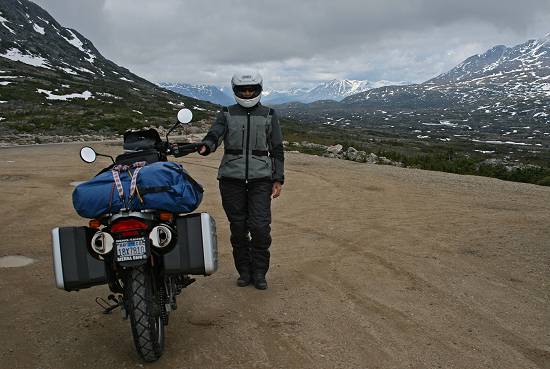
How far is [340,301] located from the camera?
5383mm

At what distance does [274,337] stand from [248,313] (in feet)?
2.14

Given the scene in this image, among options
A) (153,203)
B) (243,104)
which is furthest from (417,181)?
(153,203)

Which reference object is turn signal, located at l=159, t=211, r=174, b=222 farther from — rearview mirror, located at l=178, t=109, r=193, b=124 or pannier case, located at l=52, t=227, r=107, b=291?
rearview mirror, located at l=178, t=109, r=193, b=124

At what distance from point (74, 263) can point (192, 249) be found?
973 millimetres

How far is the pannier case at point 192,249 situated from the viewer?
4020mm

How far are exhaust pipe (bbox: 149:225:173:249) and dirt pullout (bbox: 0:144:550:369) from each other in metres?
0.99

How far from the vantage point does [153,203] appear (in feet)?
12.9

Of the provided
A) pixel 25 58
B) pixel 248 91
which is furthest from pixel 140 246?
pixel 25 58

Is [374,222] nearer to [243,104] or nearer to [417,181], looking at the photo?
[243,104]

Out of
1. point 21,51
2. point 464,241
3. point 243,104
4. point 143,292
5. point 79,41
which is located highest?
point 79,41

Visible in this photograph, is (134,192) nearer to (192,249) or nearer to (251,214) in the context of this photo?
(192,249)

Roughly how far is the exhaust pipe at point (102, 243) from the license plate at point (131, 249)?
0.26 ft

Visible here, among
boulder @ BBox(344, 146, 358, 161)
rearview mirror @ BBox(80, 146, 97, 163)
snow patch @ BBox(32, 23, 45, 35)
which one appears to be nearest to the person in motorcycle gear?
rearview mirror @ BBox(80, 146, 97, 163)

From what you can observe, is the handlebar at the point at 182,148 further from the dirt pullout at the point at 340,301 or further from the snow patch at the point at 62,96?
the snow patch at the point at 62,96
